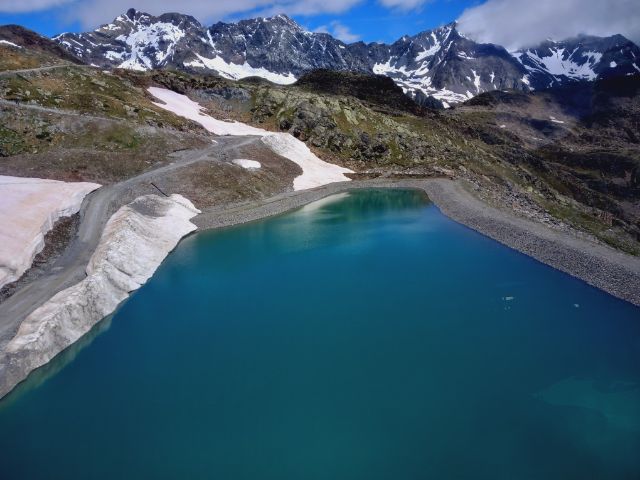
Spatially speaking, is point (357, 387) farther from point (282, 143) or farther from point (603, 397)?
point (282, 143)

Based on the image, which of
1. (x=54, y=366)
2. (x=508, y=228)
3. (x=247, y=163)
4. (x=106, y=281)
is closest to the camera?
(x=54, y=366)

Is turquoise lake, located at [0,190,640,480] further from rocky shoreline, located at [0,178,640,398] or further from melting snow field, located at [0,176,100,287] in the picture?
melting snow field, located at [0,176,100,287]

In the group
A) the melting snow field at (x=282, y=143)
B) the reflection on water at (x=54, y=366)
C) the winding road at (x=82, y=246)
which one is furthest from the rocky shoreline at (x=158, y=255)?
the melting snow field at (x=282, y=143)

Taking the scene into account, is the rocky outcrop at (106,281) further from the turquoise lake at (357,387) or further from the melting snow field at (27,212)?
the melting snow field at (27,212)

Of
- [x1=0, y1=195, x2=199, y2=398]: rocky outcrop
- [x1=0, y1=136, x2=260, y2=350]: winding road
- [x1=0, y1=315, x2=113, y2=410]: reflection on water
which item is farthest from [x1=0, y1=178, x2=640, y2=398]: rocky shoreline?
[x1=0, y1=136, x2=260, y2=350]: winding road

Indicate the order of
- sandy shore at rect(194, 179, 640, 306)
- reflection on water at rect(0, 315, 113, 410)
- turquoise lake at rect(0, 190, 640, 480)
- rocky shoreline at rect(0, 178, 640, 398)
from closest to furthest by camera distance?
turquoise lake at rect(0, 190, 640, 480) < reflection on water at rect(0, 315, 113, 410) < rocky shoreline at rect(0, 178, 640, 398) < sandy shore at rect(194, 179, 640, 306)

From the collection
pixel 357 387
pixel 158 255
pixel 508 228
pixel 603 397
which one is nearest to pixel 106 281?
pixel 158 255
